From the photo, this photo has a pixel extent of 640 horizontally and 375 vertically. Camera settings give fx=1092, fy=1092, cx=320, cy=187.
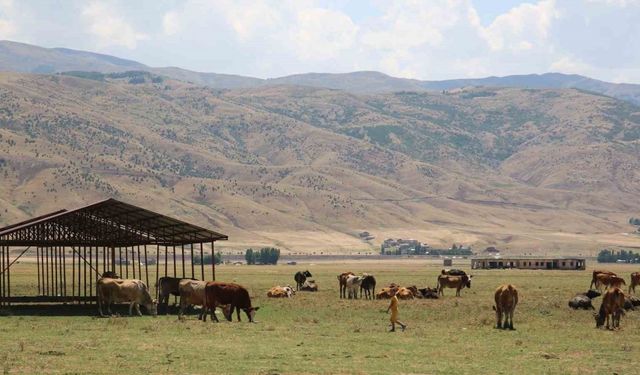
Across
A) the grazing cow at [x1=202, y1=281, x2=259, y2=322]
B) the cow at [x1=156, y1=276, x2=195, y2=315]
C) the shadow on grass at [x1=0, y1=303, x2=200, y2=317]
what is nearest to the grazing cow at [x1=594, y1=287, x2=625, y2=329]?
the grazing cow at [x1=202, y1=281, x2=259, y2=322]

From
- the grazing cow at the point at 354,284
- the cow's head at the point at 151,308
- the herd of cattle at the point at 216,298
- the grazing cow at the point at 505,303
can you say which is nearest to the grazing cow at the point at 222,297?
the herd of cattle at the point at 216,298

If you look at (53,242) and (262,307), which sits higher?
(53,242)

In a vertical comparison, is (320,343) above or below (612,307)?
below

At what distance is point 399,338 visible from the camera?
1272 inches

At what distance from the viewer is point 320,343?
30625 millimetres

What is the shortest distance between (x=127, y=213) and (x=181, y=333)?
13620 mm

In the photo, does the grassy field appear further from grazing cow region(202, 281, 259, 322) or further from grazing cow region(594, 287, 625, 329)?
grazing cow region(202, 281, 259, 322)

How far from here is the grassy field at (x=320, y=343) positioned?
2545 centimetres

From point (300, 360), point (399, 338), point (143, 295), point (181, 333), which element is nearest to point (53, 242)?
point (143, 295)

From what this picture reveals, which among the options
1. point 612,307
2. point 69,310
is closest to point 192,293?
point 69,310

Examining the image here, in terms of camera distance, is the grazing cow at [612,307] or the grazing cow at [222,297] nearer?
the grazing cow at [612,307]

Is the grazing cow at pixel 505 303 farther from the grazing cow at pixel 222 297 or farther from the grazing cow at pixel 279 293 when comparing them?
the grazing cow at pixel 279 293

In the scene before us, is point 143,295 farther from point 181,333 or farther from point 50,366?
point 50,366

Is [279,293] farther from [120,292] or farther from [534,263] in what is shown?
[534,263]
